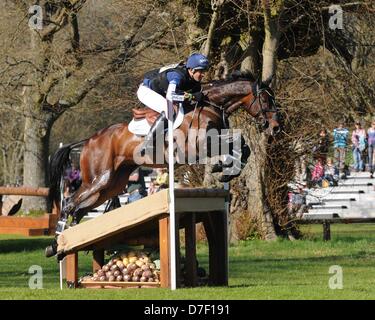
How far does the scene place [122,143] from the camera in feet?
48.2

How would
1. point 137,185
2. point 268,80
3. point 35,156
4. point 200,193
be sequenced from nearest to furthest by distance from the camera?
point 200,193 → point 268,80 → point 137,185 → point 35,156

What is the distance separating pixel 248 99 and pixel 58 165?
11.4 ft

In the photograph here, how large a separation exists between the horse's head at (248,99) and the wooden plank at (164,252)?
11.1 ft

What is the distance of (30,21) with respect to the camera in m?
26.7

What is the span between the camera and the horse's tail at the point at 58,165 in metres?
15.8

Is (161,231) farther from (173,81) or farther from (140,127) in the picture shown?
(140,127)

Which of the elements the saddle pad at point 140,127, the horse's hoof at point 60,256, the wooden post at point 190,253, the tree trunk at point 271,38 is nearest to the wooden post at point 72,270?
the horse's hoof at point 60,256

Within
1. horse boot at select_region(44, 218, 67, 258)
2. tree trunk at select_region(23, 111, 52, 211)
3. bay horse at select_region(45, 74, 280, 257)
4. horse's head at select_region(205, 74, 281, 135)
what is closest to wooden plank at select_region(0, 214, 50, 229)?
bay horse at select_region(45, 74, 280, 257)

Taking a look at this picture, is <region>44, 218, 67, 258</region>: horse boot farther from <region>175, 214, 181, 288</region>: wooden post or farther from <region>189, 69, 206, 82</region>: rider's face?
<region>189, 69, 206, 82</region>: rider's face

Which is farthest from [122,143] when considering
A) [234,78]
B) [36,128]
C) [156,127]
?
[36,128]

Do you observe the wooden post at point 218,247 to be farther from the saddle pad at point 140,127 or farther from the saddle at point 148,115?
the saddle at point 148,115

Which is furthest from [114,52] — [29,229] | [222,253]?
[222,253]

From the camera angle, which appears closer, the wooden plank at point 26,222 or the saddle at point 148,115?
the saddle at point 148,115

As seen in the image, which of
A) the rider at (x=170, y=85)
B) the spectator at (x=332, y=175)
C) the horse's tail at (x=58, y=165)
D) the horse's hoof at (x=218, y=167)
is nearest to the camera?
the rider at (x=170, y=85)
